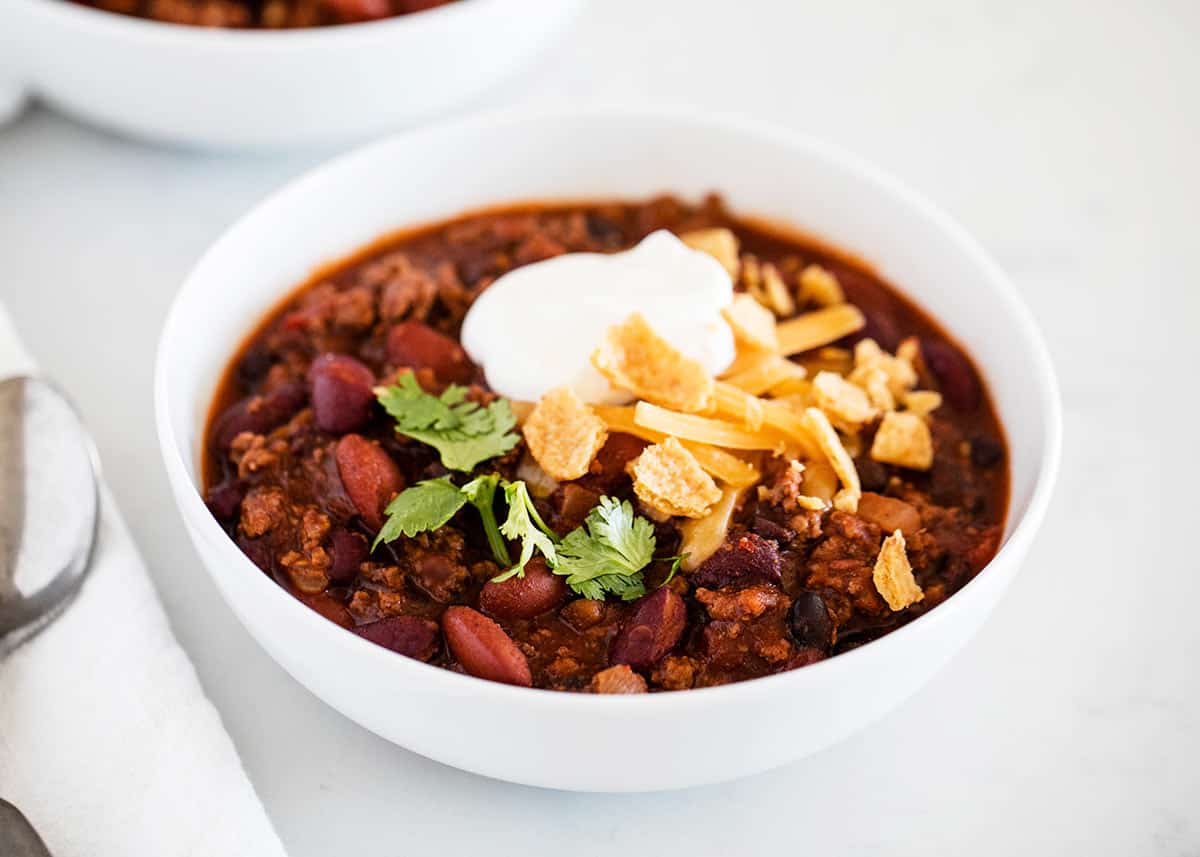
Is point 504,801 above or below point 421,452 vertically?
below

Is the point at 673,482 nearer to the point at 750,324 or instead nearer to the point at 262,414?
the point at 750,324

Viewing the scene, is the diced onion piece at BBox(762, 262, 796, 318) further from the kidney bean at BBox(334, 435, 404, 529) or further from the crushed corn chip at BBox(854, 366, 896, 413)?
the kidney bean at BBox(334, 435, 404, 529)

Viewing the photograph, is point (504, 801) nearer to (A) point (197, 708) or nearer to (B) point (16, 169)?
(A) point (197, 708)

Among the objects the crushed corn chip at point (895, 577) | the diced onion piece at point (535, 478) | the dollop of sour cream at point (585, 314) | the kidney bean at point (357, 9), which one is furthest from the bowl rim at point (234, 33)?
the crushed corn chip at point (895, 577)

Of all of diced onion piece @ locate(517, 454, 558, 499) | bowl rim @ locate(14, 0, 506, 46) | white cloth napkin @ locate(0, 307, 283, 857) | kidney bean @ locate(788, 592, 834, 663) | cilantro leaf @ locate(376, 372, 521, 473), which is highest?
bowl rim @ locate(14, 0, 506, 46)

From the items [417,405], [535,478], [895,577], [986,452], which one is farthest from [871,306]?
[417,405]

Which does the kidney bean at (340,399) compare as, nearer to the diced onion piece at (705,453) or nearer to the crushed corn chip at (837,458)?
the diced onion piece at (705,453)

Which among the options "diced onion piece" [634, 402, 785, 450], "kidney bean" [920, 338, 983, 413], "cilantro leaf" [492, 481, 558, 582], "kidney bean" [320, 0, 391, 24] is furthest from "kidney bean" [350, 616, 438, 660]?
"kidney bean" [320, 0, 391, 24]

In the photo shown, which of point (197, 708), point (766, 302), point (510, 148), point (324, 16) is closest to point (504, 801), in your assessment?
point (197, 708)
